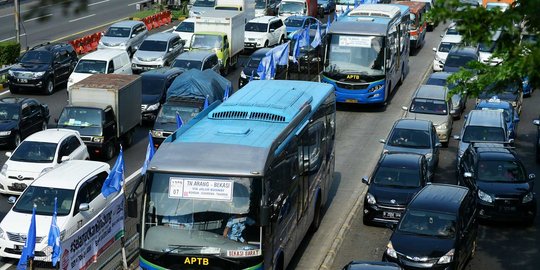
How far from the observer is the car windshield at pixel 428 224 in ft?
62.4

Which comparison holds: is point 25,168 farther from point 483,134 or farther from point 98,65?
point 483,134

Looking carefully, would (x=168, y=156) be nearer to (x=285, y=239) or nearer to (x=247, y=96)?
(x=285, y=239)

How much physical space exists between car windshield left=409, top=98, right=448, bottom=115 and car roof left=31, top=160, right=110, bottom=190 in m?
13.9

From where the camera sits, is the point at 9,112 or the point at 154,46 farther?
the point at 154,46

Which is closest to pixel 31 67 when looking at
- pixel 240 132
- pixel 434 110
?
pixel 434 110

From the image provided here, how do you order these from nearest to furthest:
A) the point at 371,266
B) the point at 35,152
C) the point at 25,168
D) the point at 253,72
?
the point at 371,266, the point at 25,168, the point at 35,152, the point at 253,72

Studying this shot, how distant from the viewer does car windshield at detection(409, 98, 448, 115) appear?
31.7m

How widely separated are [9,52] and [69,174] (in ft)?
72.1

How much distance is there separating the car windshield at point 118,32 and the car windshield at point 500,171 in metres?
26.5

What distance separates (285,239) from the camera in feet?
58.6

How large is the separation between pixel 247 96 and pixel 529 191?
7754 millimetres

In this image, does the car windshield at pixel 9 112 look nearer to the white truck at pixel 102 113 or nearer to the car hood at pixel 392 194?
the white truck at pixel 102 113

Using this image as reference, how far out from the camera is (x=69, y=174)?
2077 centimetres

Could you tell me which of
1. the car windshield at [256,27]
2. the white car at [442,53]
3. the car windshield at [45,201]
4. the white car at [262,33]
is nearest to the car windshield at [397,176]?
the car windshield at [45,201]
